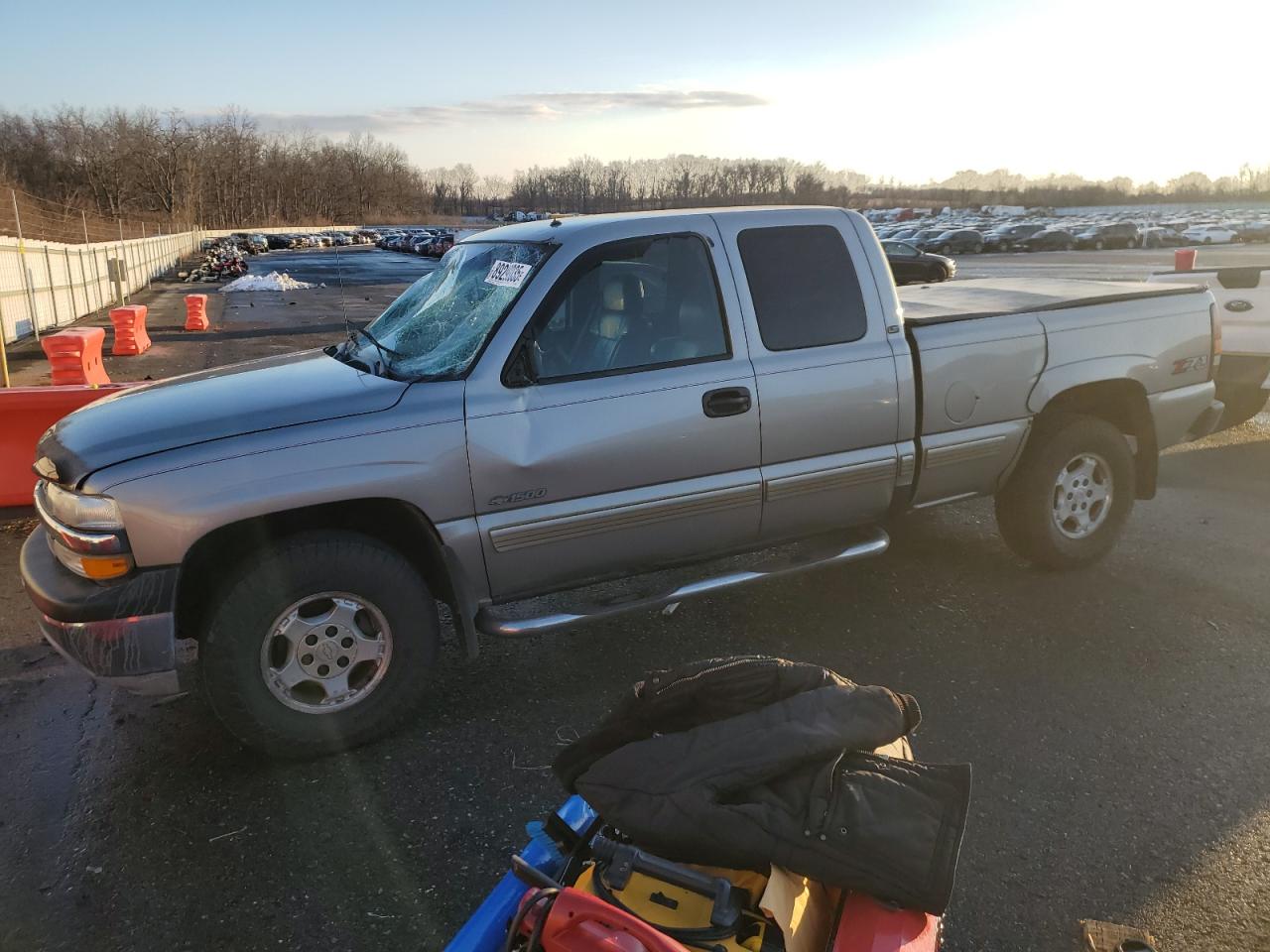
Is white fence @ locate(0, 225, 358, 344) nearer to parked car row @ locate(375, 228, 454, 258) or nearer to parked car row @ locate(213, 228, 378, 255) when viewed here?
parked car row @ locate(375, 228, 454, 258)

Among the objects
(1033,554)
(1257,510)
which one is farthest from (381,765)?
(1257,510)

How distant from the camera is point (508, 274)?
12.8 ft

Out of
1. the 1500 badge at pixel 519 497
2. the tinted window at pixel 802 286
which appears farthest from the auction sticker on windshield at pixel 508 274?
the tinted window at pixel 802 286

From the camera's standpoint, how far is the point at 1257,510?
247 inches

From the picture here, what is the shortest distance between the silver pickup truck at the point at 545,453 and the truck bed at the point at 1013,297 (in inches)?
2.0

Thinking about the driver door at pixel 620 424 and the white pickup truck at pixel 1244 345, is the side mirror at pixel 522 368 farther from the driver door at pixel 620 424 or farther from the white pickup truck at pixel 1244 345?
the white pickup truck at pixel 1244 345

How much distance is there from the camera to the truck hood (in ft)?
10.5

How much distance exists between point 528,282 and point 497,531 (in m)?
1.04

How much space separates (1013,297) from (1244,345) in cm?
380

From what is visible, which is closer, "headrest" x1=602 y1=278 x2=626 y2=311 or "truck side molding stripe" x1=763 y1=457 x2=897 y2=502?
"headrest" x1=602 y1=278 x2=626 y2=311

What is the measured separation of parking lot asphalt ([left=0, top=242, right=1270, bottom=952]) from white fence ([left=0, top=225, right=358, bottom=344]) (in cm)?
1169

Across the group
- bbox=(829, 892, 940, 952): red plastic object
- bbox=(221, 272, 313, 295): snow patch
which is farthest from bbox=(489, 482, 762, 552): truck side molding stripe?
bbox=(221, 272, 313, 295): snow patch

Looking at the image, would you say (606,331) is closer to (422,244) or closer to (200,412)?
(200,412)

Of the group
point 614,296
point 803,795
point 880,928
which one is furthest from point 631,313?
point 880,928
